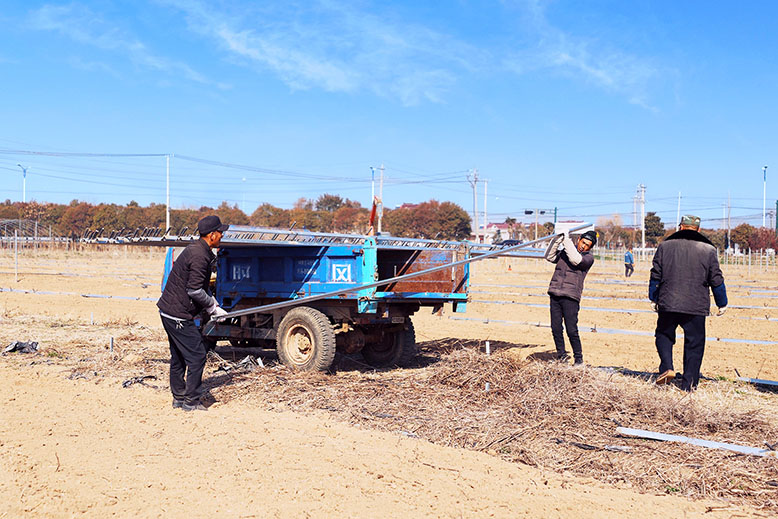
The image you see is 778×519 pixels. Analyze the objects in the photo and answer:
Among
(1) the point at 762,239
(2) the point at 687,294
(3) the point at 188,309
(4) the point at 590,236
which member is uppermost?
(1) the point at 762,239

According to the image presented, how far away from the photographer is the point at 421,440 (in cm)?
608

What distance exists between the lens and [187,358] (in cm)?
743

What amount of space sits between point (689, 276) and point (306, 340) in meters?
4.64

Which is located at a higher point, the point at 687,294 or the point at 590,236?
the point at 590,236

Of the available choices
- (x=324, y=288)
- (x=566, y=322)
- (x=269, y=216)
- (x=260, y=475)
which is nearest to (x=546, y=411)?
(x=566, y=322)

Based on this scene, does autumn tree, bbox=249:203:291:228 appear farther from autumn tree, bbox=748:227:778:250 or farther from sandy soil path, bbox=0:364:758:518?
sandy soil path, bbox=0:364:758:518

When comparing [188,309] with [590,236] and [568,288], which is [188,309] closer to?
[568,288]

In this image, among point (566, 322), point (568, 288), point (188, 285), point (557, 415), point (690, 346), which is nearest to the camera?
point (557, 415)

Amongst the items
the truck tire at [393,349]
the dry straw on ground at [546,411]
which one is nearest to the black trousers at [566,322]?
the dry straw on ground at [546,411]

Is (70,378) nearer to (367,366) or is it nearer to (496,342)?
(367,366)

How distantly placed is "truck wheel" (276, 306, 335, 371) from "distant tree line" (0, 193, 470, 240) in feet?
→ 168

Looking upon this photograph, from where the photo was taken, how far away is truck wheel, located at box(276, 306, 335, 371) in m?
8.80

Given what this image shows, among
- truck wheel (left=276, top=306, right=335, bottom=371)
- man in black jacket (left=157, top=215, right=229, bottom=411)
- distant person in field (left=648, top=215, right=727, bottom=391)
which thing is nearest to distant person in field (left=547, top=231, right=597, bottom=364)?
distant person in field (left=648, top=215, right=727, bottom=391)

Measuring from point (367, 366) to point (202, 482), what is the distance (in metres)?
5.27
